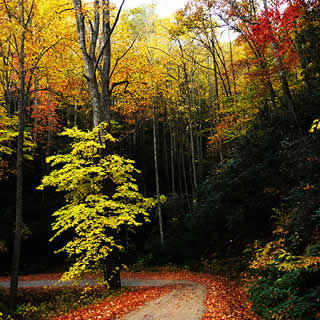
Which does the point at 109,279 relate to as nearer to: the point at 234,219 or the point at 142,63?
the point at 234,219

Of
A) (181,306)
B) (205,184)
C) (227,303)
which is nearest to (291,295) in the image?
(227,303)

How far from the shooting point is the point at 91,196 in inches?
263

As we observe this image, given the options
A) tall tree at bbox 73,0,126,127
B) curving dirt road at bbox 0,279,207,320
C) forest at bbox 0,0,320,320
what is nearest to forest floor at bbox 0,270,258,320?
curving dirt road at bbox 0,279,207,320

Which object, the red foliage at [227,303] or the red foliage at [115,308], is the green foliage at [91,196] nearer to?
the red foliage at [115,308]

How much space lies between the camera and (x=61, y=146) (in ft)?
54.9

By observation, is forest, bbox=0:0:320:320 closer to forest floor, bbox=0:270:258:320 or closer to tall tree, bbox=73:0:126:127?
tall tree, bbox=73:0:126:127

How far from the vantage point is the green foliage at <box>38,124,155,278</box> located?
618 centimetres

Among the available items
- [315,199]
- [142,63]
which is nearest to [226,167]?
[315,199]

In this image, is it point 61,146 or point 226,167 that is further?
point 61,146

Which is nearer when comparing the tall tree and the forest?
the forest

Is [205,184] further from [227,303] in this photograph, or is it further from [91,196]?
[227,303]

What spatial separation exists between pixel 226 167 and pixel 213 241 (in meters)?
3.70

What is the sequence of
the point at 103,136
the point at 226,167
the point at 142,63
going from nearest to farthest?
the point at 103,136 < the point at 226,167 < the point at 142,63

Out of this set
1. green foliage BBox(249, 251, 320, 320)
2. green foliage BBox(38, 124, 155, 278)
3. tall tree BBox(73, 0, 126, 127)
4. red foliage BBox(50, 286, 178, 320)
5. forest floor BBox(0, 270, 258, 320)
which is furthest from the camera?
tall tree BBox(73, 0, 126, 127)
